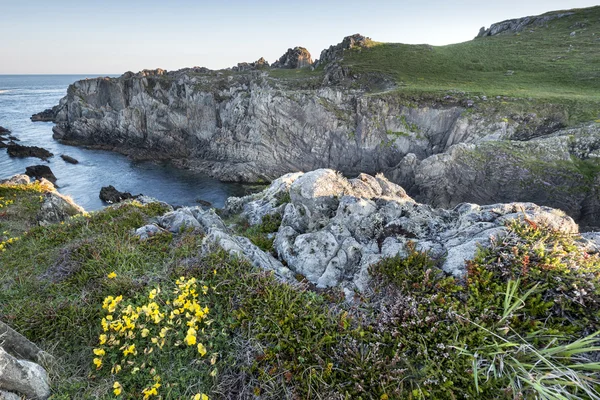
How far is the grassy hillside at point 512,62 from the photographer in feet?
143

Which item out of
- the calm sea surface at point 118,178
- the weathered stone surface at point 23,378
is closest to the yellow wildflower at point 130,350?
the weathered stone surface at point 23,378

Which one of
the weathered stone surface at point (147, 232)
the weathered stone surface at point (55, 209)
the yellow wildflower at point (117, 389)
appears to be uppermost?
the weathered stone surface at point (147, 232)

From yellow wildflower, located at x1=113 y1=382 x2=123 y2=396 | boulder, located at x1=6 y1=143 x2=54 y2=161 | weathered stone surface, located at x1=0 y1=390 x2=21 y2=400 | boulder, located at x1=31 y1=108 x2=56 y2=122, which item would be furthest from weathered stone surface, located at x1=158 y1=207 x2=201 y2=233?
boulder, located at x1=31 y1=108 x2=56 y2=122

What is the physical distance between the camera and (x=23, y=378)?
12.3 ft

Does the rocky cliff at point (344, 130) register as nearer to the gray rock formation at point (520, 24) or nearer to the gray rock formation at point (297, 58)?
the gray rock formation at point (297, 58)

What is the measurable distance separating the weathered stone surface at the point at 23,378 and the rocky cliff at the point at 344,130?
1408 inches

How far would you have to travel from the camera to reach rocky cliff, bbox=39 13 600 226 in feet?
99.2

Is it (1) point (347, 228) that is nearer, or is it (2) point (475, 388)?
(2) point (475, 388)

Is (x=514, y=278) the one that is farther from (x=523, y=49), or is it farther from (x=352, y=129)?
(x=523, y=49)

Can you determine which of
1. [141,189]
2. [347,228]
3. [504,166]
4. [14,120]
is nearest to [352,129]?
[504,166]

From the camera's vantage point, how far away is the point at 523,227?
5504mm

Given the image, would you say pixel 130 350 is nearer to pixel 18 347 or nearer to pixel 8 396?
pixel 8 396

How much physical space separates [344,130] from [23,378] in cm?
4923

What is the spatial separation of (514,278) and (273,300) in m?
4.24
